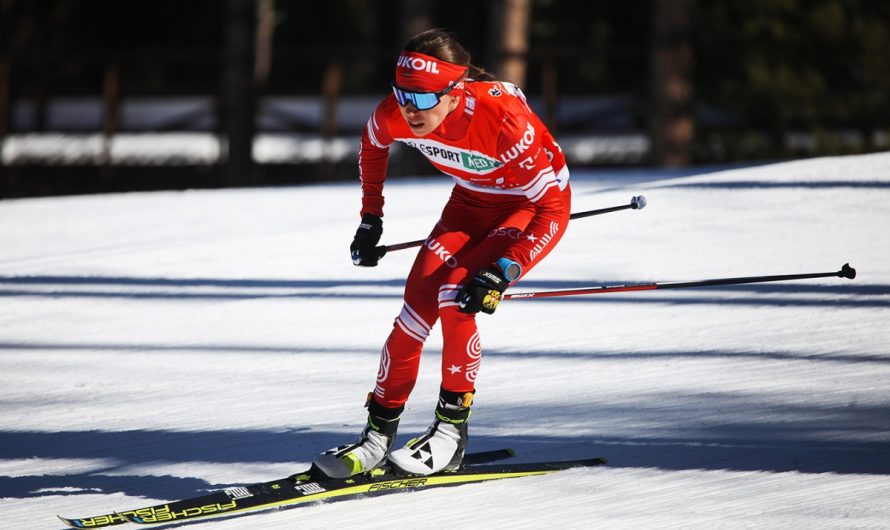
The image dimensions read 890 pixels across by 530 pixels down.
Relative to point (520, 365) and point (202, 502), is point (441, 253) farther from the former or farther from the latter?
point (520, 365)

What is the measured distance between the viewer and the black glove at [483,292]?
11.3 ft

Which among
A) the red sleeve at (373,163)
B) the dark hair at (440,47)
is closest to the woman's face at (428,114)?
the dark hair at (440,47)

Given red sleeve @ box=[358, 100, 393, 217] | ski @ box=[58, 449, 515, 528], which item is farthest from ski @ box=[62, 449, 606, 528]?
red sleeve @ box=[358, 100, 393, 217]

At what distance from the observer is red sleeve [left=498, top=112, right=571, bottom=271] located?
3.63m

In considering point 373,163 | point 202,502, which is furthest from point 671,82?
point 202,502

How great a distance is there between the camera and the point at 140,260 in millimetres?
7316

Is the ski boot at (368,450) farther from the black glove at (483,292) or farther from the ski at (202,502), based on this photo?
the black glove at (483,292)

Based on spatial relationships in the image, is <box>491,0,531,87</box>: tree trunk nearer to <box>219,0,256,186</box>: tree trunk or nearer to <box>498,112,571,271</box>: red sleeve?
<box>219,0,256,186</box>: tree trunk

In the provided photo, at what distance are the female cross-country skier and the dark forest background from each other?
10705 mm

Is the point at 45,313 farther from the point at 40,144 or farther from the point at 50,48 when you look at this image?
the point at 50,48

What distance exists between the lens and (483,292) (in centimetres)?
345

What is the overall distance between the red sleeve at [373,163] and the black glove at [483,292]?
784 millimetres

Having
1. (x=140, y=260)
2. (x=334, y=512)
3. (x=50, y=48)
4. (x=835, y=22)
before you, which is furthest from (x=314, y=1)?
(x=334, y=512)

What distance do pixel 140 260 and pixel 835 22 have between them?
34.9 feet
